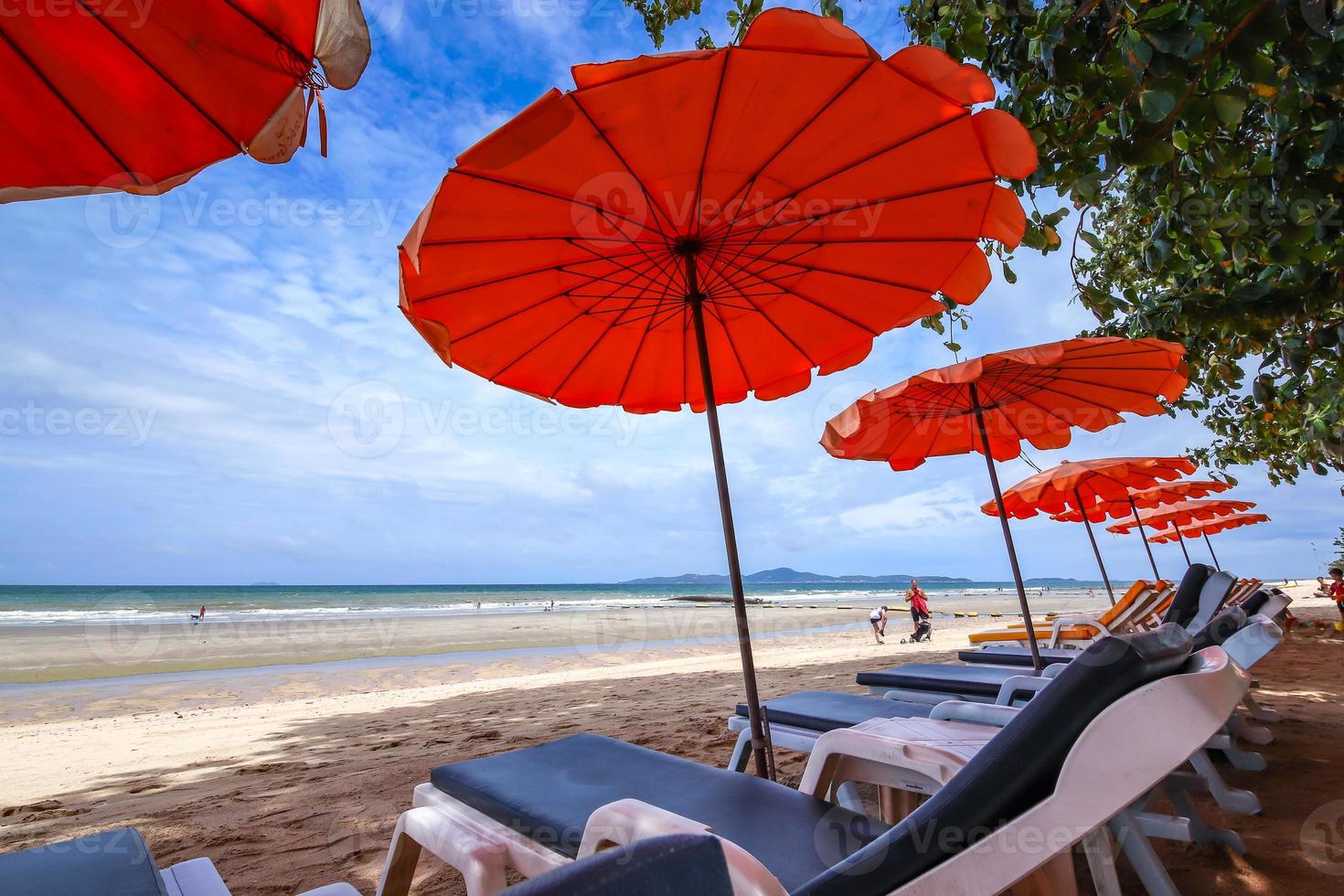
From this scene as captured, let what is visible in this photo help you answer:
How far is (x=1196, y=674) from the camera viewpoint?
1.07 metres

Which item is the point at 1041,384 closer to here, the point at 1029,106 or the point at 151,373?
the point at 1029,106

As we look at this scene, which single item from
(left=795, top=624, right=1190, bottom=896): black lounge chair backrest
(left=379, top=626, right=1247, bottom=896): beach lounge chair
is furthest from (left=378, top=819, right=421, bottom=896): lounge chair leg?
(left=795, top=624, right=1190, bottom=896): black lounge chair backrest

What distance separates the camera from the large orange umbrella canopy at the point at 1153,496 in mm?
8172

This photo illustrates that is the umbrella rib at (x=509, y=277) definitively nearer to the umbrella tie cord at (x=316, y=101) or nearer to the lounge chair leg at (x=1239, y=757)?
the umbrella tie cord at (x=316, y=101)

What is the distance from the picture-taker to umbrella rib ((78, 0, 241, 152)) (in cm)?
147

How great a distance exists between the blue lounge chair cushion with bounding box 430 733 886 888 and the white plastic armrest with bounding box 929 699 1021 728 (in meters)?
1.20

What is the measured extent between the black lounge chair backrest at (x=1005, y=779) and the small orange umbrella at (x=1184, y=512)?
11245 millimetres

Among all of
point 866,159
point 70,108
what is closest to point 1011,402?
point 866,159

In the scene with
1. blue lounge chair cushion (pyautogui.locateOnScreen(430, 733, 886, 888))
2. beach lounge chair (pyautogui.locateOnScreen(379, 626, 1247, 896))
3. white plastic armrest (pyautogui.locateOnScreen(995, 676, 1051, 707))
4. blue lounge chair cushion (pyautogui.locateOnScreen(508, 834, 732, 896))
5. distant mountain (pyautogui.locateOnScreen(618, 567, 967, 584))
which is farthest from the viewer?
distant mountain (pyautogui.locateOnScreen(618, 567, 967, 584))

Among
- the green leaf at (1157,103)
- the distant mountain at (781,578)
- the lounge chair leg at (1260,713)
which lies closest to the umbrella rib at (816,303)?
the green leaf at (1157,103)

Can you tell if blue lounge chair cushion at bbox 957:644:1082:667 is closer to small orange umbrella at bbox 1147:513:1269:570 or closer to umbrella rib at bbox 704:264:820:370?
umbrella rib at bbox 704:264:820:370

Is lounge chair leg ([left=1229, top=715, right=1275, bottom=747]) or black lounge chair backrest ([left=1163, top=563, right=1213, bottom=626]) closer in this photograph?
lounge chair leg ([left=1229, top=715, right=1275, bottom=747])

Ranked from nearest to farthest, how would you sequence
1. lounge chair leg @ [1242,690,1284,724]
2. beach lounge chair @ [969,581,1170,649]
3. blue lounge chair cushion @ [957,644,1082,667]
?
1. lounge chair leg @ [1242,690,1284,724]
2. blue lounge chair cushion @ [957,644,1082,667]
3. beach lounge chair @ [969,581,1170,649]

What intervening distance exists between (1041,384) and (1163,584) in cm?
616
